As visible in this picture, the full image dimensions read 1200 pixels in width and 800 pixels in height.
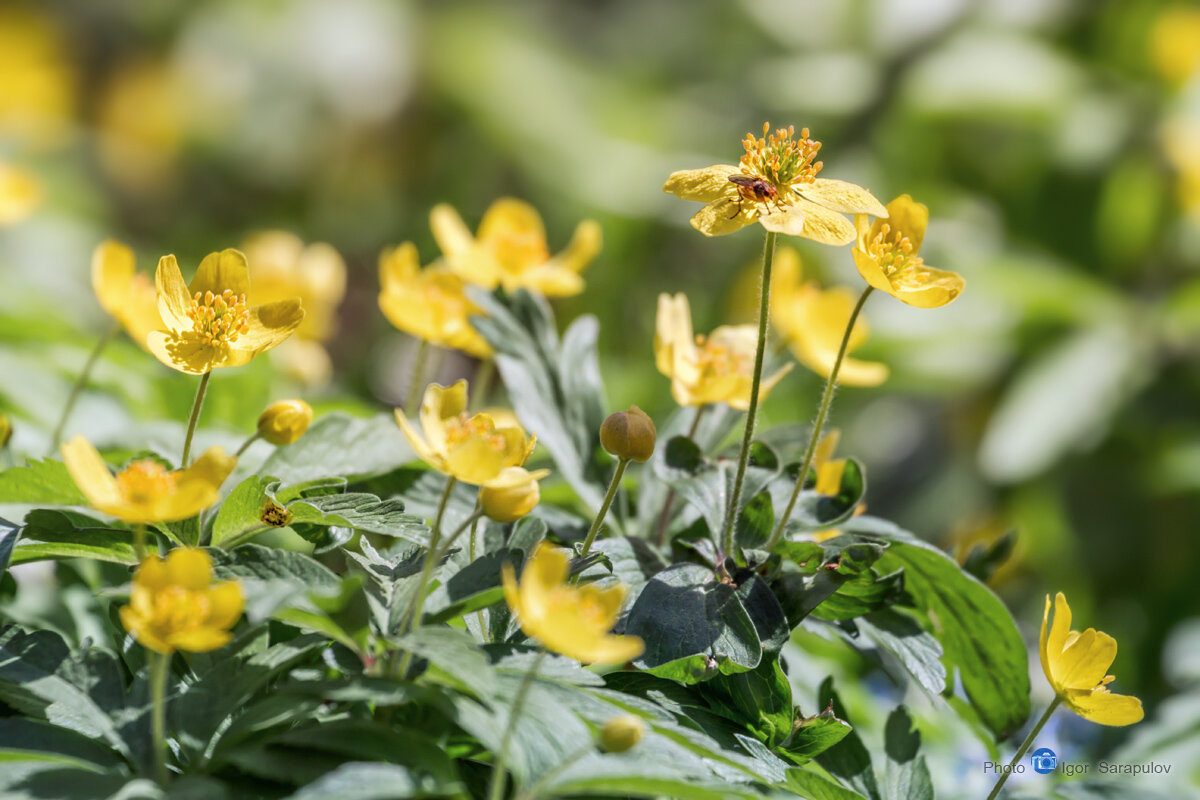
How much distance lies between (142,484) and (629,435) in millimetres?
256

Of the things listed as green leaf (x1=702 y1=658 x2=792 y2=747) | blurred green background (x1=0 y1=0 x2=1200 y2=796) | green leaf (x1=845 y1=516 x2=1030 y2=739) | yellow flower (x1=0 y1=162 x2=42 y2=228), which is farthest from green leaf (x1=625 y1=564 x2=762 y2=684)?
yellow flower (x1=0 y1=162 x2=42 y2=228)

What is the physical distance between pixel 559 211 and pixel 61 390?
1682mm

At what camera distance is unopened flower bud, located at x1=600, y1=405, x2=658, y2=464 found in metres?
0.60

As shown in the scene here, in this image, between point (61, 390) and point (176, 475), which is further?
point (61, 390)

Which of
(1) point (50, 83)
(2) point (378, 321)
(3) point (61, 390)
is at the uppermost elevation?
(1) point (50, 83)

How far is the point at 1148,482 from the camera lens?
186 centimetres

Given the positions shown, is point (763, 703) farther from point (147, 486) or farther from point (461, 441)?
point (147, 486)

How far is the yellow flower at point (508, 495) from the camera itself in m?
0.53

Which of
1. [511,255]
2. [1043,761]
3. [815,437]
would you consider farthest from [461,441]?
[1043,761]

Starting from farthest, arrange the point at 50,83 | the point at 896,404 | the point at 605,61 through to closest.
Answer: the point at 605,61 < the point at 50,83 < the point at 896,404

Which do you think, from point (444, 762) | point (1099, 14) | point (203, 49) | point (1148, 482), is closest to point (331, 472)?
point (444, 762)

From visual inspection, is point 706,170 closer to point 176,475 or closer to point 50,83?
point 176,475

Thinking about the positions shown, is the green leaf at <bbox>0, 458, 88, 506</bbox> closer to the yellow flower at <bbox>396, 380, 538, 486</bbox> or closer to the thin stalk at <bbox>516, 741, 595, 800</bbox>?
the yellow flower at <bbox>396, 380, 538, 486</bbox>

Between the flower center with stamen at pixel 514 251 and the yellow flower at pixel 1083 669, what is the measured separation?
1.61ft
